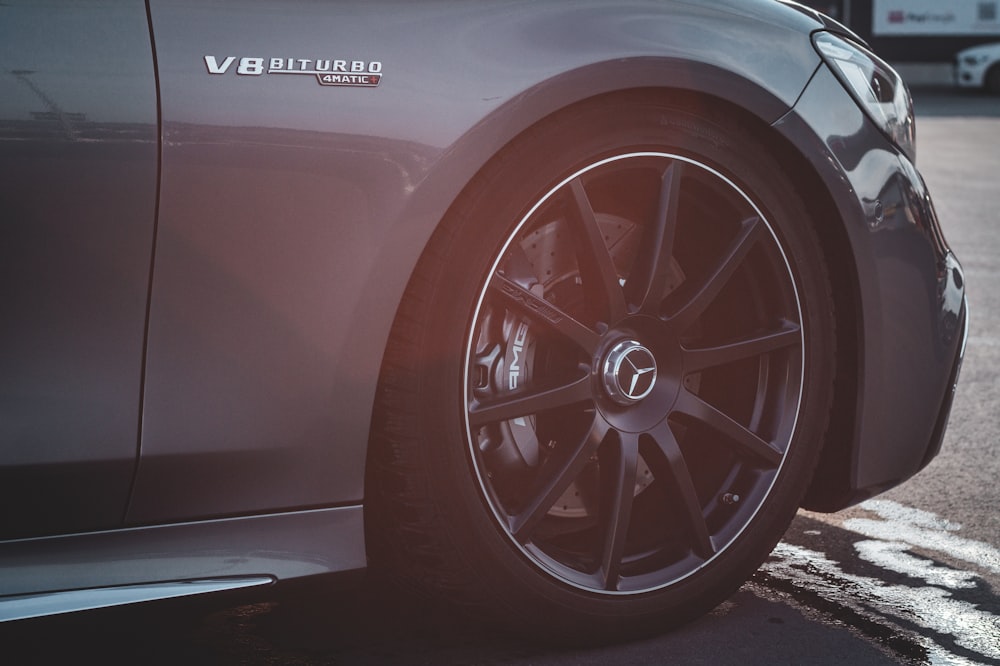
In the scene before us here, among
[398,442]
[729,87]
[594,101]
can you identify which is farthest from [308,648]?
[729,87]

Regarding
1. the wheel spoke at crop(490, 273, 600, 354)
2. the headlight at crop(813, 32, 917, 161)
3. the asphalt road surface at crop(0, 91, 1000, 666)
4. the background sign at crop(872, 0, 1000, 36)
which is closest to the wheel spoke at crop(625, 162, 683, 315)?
the wheel spoke at crop(490, 273, 600, 354)

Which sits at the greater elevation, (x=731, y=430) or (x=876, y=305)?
(x=876, y=305)

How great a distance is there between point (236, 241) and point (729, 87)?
3.30 ft

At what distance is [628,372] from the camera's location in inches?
101

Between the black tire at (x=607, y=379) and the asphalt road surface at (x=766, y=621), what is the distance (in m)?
0.14

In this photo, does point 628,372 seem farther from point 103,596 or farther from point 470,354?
point 103,596

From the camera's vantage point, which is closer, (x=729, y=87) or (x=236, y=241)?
(x=236, y=241)

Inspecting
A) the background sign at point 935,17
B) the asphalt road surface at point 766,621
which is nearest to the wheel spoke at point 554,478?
the asphalt road surface at point 766,621

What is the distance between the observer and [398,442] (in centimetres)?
236

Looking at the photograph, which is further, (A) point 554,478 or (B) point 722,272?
(B) point 722,272

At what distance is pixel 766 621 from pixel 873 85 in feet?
3.78

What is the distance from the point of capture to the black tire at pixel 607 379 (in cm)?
238

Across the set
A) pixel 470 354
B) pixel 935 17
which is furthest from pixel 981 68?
pixel 470 354

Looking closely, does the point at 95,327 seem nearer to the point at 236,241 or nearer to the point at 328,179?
the point at 236,241
